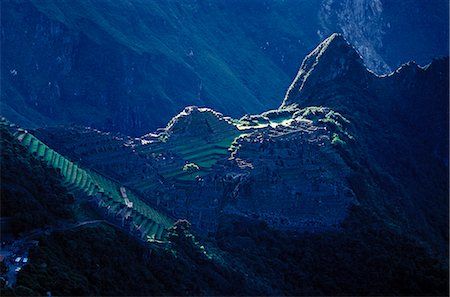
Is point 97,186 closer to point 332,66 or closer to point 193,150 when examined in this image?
point 193,150

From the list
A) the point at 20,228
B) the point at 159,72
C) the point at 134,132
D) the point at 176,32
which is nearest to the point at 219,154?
the point at 20,228

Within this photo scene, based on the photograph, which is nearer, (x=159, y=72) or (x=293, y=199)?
(x=293, y=199)

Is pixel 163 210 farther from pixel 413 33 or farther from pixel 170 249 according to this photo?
pixel 413 33

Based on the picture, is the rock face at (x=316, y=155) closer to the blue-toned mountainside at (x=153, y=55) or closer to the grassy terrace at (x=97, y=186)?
the grassy terrace at (x=97, y=186)

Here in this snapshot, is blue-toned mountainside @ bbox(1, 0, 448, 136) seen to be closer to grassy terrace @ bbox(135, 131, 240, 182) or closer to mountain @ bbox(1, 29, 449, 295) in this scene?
grassy terrace @ bbox(135, 131, 240, 182)

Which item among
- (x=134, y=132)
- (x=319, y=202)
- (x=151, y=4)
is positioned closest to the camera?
(x=319, y=202)

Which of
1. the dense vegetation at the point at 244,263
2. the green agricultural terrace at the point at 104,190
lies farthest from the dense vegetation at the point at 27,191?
the green agricultural terrace at the point at 104,190
